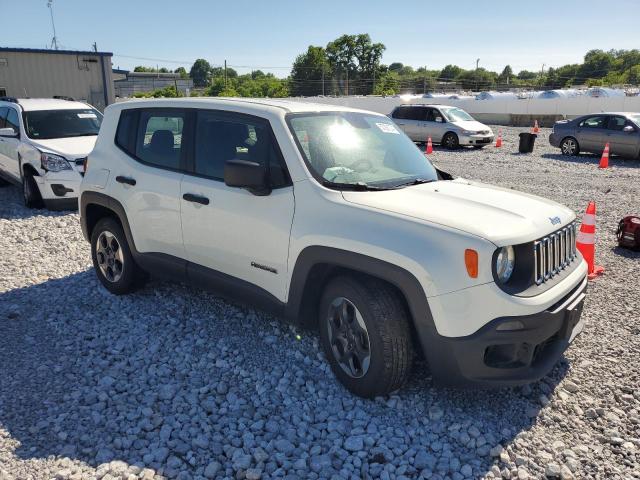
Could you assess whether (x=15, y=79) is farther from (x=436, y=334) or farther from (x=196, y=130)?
(x=436, y=334)

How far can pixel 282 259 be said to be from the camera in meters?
3.57

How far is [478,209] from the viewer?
3258 mm

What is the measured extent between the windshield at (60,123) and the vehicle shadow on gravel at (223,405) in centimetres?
583

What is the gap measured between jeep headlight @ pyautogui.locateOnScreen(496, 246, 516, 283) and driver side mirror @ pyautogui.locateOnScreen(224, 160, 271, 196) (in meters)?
1.59

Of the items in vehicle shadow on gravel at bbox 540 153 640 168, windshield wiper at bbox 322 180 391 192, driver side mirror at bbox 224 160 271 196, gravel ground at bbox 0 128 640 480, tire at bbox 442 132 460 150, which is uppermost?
driver side mirror at bbox 224 160 271 196

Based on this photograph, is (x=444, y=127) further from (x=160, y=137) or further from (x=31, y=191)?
(x=160, y=137)

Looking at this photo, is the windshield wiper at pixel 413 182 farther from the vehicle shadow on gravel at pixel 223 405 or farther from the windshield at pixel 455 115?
the windshield at pixel 455 115

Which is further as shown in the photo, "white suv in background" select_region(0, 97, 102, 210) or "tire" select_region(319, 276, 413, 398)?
"white suv in background" select_region(0, 97, 102, 210)

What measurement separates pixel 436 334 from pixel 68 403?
2.43m

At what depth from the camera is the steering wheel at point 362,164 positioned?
12.2 feet

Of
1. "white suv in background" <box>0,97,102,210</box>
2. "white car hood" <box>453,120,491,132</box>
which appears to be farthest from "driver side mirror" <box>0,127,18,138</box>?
"white car hood" <box>453,120,491,132</box>

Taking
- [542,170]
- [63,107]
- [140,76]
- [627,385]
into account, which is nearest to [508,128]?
[542,170]

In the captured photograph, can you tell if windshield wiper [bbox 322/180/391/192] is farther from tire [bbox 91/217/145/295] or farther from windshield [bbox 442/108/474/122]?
windshield [bbox 442/108/474/122]

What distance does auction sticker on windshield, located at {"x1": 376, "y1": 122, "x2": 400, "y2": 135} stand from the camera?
4.34m
